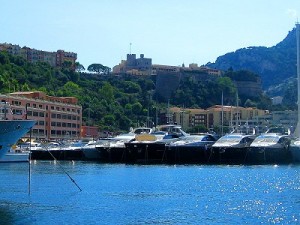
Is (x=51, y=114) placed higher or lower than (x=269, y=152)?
higher

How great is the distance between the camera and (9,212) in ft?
149

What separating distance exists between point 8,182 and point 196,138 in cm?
4993

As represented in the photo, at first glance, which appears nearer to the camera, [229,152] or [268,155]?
[268,155]

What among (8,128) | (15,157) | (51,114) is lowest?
(15,157)

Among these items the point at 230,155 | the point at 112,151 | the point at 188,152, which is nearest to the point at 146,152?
the point at 188,152

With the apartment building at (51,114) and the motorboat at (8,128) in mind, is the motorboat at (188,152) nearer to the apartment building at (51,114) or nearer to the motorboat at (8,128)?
the motorboat at (8,128)

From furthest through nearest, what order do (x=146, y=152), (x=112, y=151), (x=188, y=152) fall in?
1. (x=112, y=151)
2. (x=188, y=152)
3. (x=146, y=152)

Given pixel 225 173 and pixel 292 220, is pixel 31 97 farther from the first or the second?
pixel 292 220

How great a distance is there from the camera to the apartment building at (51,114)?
514 feet

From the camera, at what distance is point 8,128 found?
5947cm

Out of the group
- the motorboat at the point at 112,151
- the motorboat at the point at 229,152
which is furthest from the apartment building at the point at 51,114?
the motorboat at the point at 229,152

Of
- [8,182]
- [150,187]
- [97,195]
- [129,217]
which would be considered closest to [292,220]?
[129,217]

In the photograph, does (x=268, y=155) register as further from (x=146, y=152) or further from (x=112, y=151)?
(x=112, y=151)

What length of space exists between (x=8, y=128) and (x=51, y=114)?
108535 mm
